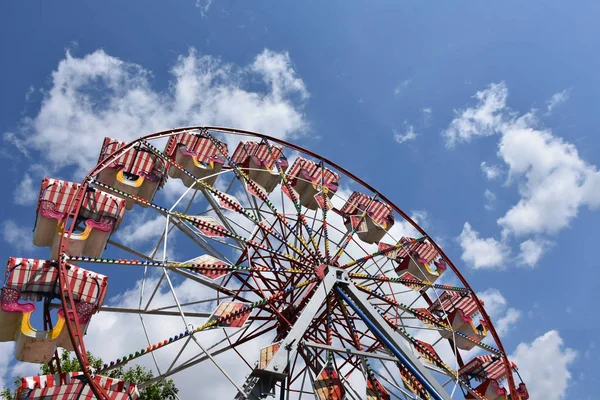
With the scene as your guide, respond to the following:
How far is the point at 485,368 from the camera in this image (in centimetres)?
1402

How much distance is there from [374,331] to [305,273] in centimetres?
206

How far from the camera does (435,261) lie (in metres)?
15.9

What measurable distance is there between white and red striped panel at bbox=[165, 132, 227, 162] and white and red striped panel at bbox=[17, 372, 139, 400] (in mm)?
6945

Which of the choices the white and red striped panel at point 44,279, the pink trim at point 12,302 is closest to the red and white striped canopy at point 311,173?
the white and red striped panel at point 44,279

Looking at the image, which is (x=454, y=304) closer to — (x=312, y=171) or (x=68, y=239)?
(x=312, y=171)

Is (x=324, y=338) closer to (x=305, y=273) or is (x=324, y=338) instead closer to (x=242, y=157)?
(x=305, y=273)

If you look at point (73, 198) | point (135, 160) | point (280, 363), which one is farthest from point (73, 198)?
point (280, 363)

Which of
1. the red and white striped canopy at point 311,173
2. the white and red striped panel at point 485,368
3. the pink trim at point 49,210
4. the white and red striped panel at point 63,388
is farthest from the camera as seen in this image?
the red and white striped canopy at point 311,173

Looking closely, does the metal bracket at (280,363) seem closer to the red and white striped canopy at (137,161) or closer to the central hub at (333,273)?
the central hub at (333,273)

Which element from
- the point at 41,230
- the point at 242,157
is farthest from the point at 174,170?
the point at 41,230

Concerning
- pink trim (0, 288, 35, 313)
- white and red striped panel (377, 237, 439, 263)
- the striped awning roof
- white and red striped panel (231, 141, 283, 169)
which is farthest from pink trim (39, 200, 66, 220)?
white and red striped panel (377, 237, 439, 263)

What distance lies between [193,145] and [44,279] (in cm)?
600

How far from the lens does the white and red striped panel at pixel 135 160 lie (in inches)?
457

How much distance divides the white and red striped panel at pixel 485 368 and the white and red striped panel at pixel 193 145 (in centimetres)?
947
